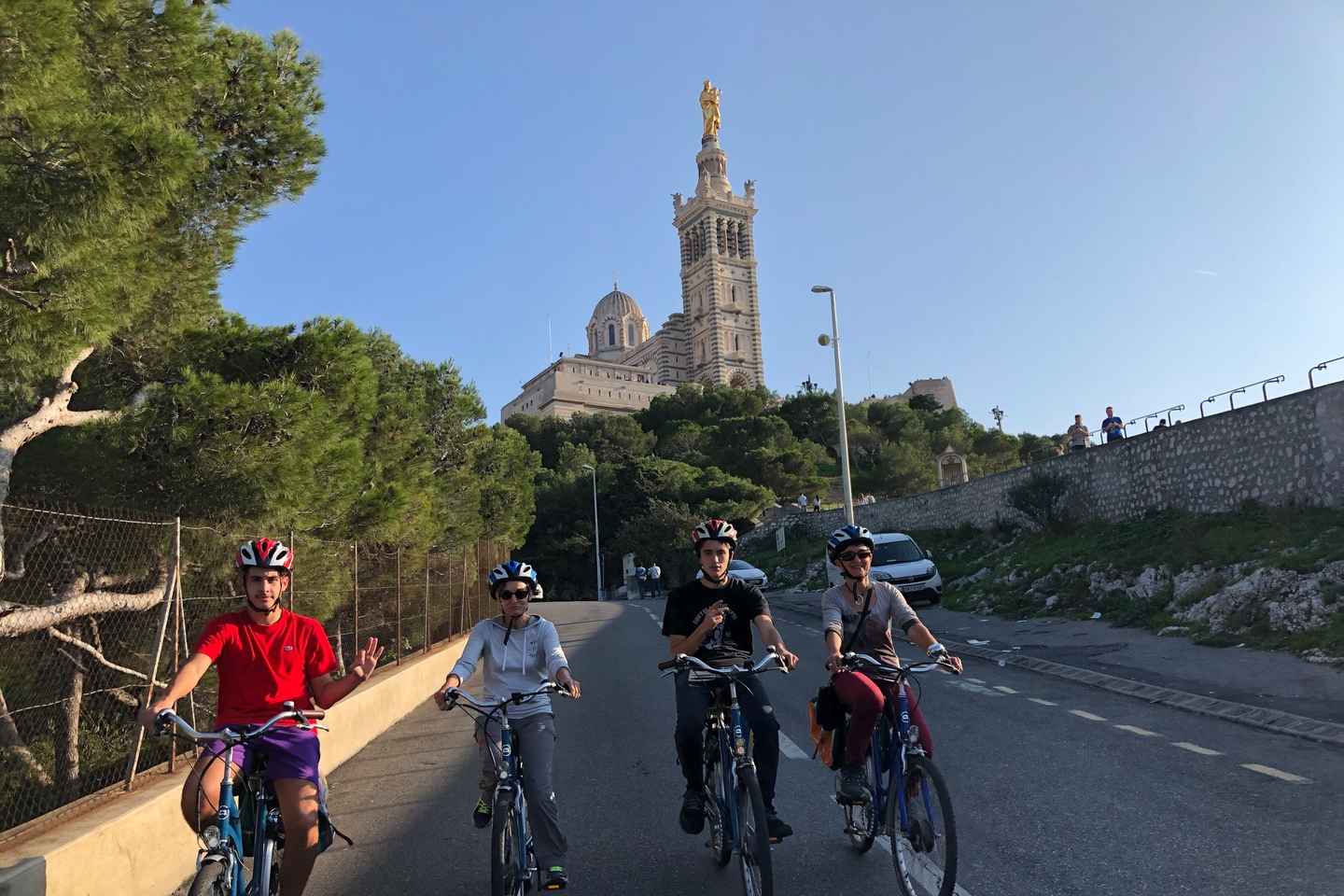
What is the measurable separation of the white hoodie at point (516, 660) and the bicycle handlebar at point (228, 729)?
793 millimetres

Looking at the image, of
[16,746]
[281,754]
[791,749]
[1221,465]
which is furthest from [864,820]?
[1221,465]

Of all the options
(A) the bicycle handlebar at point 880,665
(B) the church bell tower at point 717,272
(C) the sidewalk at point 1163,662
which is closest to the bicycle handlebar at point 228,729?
(A) the bicycle handlebar at point 880,665

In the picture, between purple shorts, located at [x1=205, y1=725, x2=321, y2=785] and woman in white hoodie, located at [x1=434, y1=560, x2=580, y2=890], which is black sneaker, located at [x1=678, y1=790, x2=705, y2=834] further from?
purple shorts, located at [x1=205, y1=725, x2=321, y2=785]

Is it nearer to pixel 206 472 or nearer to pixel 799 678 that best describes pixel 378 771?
pixel 206 472

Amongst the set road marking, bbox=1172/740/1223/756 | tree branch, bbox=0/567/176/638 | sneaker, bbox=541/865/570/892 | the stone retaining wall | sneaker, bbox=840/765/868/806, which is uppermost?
the stone retaining wall

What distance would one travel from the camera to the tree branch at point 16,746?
25.3ft

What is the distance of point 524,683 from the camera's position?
4.68 meters

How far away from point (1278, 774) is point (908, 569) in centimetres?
1533

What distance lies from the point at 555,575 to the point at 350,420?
6346 cm

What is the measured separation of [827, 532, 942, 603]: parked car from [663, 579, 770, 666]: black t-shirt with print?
50.7 feet

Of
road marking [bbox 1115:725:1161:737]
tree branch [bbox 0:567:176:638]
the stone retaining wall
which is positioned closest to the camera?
road marking [bbox 1115:725:1161:737]

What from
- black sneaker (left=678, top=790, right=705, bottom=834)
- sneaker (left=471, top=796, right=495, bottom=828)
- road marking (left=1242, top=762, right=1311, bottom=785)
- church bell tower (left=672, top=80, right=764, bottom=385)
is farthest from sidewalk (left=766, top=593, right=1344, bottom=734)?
church bell tower (left=672, top=80, right=764, bottom=385)

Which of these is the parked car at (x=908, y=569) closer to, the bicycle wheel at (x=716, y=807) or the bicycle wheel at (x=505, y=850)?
the bicycle wheel at (x=716, y=807)

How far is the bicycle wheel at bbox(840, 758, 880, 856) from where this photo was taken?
15.6 feet
